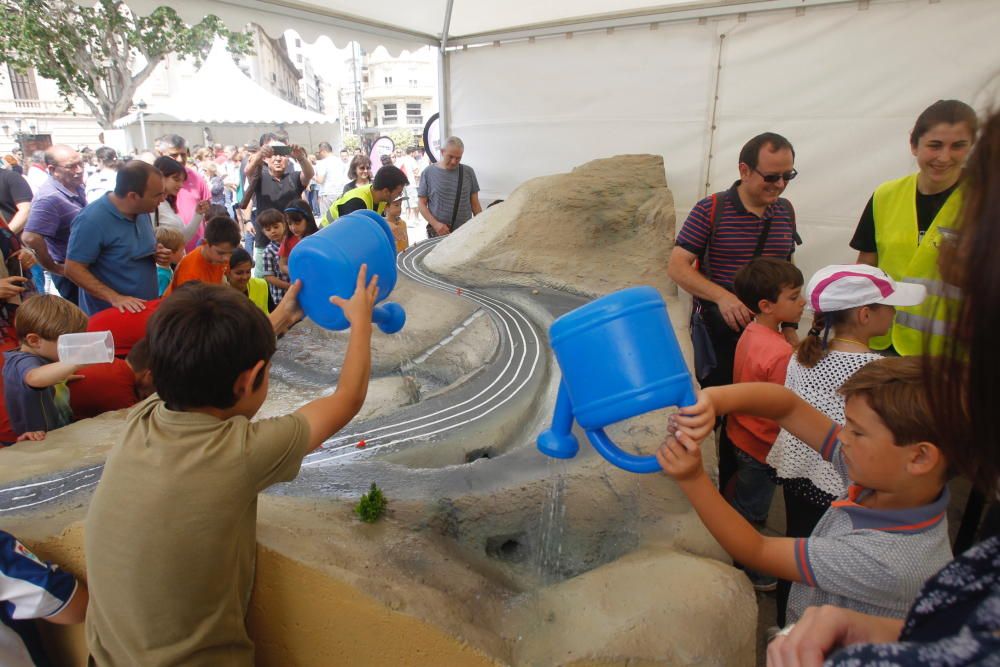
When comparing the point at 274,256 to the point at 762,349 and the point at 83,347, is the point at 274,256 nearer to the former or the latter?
the point at 83,347

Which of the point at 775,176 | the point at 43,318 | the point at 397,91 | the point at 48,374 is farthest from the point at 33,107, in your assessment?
the point at 775,176

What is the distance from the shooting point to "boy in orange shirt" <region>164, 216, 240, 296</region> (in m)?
4.00

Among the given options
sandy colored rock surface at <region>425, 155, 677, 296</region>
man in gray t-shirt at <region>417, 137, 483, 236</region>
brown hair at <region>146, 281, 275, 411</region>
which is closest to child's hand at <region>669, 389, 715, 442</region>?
brown hair at <region>146, 281, 275, 411</region>

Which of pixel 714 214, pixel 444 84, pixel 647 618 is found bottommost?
pixel 647 618

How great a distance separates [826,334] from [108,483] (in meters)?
2.39

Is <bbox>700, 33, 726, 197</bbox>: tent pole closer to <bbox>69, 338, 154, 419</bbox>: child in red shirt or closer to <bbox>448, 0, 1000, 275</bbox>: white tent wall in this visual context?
<bbox>448, 0, 1000, 275</bbox>: white tent wall

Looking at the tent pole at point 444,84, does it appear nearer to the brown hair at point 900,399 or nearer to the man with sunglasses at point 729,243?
the man with sunglasses at point 729,243

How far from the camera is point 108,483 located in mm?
1397

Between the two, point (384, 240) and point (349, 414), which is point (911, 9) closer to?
Answer: point (384, 240)

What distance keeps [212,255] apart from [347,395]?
3044 mm

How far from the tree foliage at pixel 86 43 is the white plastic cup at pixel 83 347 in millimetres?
18701

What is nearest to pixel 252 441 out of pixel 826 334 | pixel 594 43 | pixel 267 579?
pixel 267 579

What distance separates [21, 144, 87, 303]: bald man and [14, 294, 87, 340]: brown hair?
6.27 ft

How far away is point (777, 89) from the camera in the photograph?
4941 millimetres
